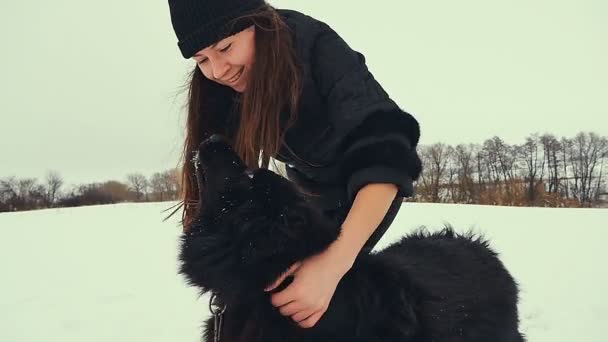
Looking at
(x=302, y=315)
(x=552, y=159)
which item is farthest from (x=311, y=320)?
(x=552, y=159)

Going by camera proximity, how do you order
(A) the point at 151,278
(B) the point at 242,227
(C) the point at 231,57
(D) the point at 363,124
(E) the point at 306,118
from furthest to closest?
(A) the point at 151,278
(E) the point at 306,118
(C) the point at 231,57
(D) the point at 363,124
(B) the point at 242,227

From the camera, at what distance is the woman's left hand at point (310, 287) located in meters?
1.00

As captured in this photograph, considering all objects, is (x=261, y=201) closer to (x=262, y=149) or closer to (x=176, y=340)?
(x=262, y=149)

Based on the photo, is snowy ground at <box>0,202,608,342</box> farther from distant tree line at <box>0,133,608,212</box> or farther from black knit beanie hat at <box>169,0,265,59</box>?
distant tree line at <box>0,133,608,212</box>

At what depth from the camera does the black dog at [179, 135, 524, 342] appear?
95 cm

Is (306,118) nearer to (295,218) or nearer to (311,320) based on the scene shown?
(295,218)

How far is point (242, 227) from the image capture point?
36.6 inches

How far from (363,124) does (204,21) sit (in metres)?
0.55

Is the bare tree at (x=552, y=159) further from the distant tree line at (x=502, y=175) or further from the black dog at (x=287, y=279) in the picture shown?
the black dog at (x=287, y=279)

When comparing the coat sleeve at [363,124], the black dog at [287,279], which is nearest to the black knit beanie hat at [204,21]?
the coat sleeve at [363,124]

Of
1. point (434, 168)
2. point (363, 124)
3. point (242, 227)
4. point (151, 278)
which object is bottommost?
point (151, 278)

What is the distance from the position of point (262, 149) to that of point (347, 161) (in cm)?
33

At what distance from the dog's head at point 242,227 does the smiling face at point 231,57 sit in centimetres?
46

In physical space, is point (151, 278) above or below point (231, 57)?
below
